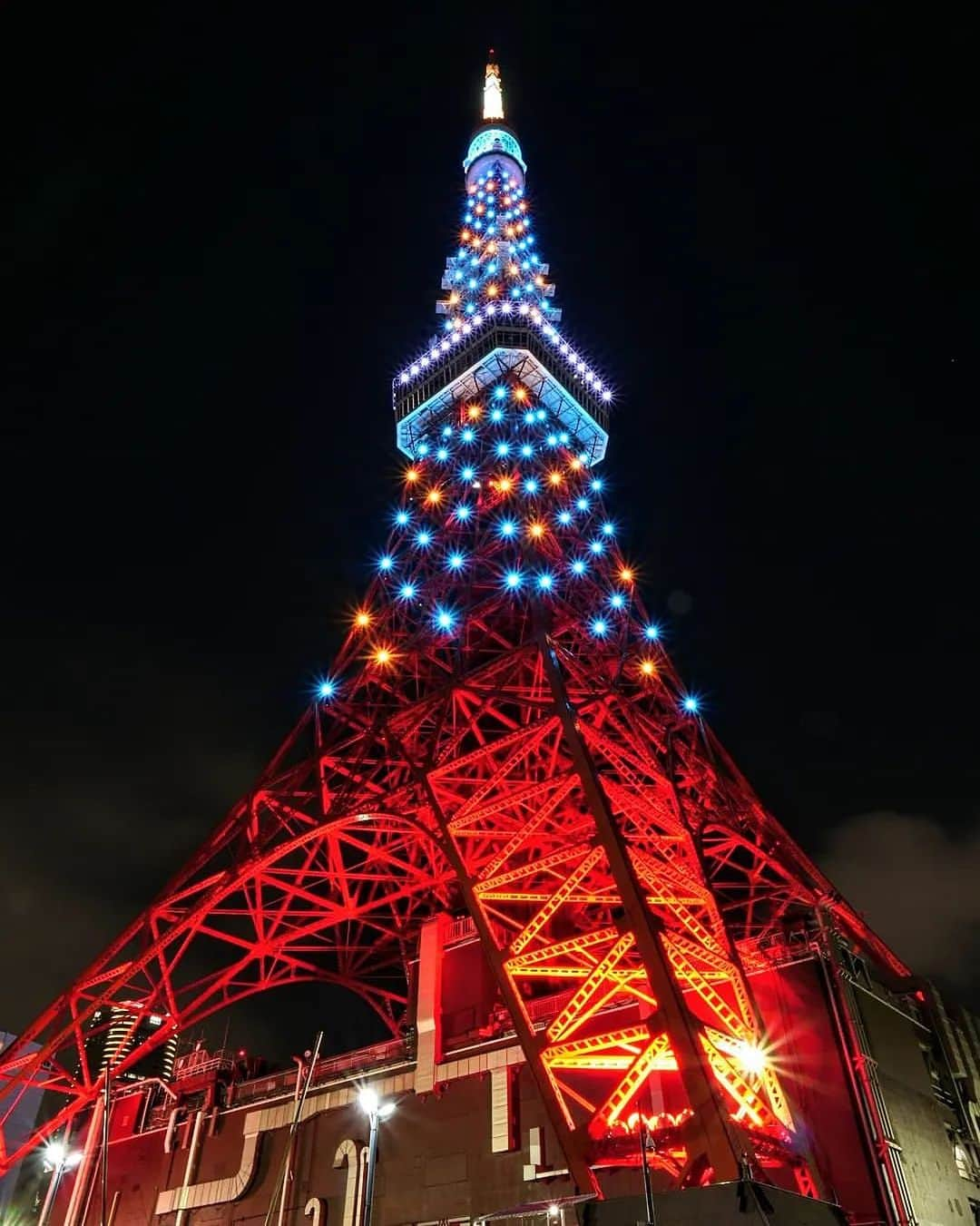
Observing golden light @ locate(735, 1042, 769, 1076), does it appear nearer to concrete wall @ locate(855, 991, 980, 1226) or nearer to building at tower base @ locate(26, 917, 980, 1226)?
building at tower base @ locate(26, 917, 980, 1226)

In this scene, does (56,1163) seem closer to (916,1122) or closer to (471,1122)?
(471,1122)

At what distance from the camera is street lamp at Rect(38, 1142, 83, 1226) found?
98.5ft

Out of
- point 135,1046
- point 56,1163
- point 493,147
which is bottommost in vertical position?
point 56,1163

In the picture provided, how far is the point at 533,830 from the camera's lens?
74.6 ft

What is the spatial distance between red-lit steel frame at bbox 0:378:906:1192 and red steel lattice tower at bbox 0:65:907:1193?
0.09 meters

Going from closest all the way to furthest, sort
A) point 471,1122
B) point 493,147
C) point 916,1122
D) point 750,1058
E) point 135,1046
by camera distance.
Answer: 1. point 750,1058
2. point 916,1122
3. point 471,1122
4. point 135,1046
5. point 493,147

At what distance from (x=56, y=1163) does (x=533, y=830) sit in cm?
2180

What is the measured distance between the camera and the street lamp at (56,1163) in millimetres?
30031

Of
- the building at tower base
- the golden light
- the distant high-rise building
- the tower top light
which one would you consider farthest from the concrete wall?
the tower top light

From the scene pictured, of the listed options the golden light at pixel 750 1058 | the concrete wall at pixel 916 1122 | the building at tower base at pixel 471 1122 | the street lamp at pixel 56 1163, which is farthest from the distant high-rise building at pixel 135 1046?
the golden light at pixel 750 1058


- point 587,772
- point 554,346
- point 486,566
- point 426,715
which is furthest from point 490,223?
point 587,772

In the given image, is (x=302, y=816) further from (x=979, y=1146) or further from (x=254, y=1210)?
(x=979, y=1146)

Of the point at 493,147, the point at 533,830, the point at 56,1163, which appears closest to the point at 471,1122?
the point at 533,830

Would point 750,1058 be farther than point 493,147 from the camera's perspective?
No
